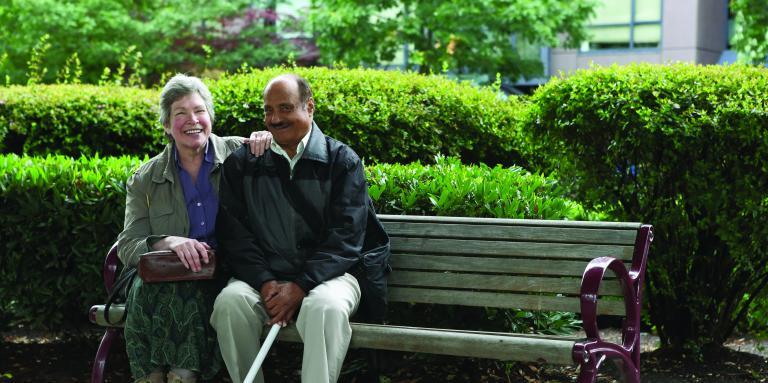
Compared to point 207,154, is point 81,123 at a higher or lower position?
lower

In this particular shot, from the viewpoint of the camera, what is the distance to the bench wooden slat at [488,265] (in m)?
4.54

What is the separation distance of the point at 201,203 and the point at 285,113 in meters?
0.63

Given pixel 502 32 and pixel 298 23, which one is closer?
pixel 502 32

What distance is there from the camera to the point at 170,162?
4.76m

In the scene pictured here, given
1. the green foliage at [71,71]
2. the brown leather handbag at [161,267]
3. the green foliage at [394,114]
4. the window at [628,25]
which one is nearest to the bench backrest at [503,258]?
the brown leather handbag at [161,267]

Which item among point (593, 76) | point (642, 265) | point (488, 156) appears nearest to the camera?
point (642, 265)

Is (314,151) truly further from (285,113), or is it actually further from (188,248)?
(188,248)

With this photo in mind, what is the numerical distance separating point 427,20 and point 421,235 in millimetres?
15761

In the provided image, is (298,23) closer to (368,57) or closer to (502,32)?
(368,57)

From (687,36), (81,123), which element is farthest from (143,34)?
(687,36)

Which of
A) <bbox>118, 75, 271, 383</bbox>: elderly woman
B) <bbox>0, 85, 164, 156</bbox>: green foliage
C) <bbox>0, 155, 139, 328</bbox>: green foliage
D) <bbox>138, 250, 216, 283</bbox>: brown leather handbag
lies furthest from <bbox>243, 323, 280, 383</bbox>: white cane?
<bbox>0, 85, 164, 156</bbox>: green foliage

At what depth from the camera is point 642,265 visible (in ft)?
14.5

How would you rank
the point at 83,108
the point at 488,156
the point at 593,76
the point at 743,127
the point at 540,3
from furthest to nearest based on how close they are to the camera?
the point at 540,3 < the point at 83,108 < the point at 488,156 < the point at 593,76 < the point at 743,127

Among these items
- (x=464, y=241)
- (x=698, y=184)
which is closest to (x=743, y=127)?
(x=698, y=184)
